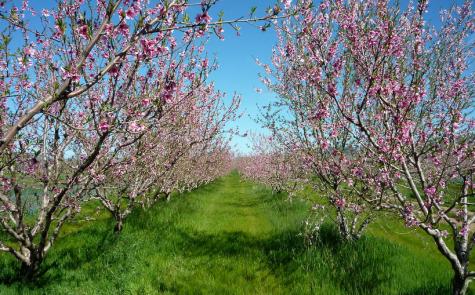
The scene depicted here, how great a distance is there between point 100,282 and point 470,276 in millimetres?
5673

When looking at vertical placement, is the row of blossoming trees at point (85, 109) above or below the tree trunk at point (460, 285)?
above

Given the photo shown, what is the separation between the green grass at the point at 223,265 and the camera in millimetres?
5816

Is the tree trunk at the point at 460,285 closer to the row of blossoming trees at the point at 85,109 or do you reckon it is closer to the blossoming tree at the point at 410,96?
the blossoming tree at the point at 410,96

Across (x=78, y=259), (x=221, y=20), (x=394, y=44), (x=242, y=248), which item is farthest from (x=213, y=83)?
(x=221, y=20)

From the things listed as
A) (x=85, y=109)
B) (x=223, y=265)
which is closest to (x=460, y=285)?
(x=223, y=265)

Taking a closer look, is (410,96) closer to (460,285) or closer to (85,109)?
(460,285)

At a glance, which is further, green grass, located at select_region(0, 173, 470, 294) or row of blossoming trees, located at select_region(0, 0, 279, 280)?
green grass, located at select_region(0, 173, 470, 294)

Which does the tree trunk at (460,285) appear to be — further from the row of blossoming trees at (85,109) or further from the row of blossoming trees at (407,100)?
the row of blossoming trees at (85,109)

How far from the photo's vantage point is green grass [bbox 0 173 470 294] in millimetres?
5816

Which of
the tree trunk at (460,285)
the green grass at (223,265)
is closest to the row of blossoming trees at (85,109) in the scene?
the green grass at (223,265)

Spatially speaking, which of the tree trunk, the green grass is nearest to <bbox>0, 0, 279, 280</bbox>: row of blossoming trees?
the green grass

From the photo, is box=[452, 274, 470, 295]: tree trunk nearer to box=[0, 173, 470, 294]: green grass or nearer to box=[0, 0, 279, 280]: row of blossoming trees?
box=[0, 173, 470, 294]: green grass

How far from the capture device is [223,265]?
7.44 metres

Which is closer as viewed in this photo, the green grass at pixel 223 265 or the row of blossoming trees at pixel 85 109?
the row of blossoming trees at pixel 85 109
